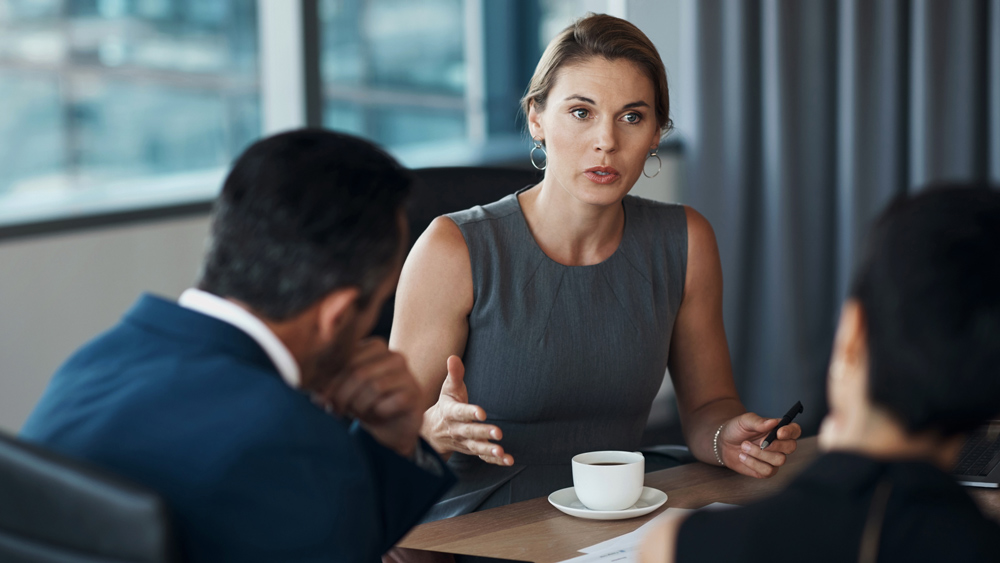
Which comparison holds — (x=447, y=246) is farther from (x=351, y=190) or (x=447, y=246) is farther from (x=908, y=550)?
(x=908, y=550)

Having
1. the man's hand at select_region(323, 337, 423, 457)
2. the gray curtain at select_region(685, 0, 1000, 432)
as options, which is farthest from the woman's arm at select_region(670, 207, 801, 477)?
the gray curtain at select_region(685, 0, 1000, 432)

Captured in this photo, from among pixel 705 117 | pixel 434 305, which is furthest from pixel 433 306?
pixel 705 117

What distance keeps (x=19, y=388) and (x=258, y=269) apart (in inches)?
71.4

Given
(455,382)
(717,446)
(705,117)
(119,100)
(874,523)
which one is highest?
(119,100)

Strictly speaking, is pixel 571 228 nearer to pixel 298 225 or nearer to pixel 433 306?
pixel 433 306

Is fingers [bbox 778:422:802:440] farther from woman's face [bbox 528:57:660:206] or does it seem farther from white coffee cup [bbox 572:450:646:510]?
woman's face [bbox 528:57:660:206]

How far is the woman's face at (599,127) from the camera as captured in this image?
163 centimetres

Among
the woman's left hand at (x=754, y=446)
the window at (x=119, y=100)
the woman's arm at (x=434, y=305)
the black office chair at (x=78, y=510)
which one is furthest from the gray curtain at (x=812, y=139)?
the black office chair at (x=78, y=510)

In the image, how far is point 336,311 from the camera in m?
0.88

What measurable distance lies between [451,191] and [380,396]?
88 cm

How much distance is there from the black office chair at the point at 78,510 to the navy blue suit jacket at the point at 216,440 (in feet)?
0.24

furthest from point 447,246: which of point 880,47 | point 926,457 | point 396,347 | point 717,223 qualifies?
point 880,47

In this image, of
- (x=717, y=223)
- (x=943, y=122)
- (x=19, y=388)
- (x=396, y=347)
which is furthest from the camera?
(x=717, y=223)

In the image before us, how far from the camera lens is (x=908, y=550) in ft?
2.14
